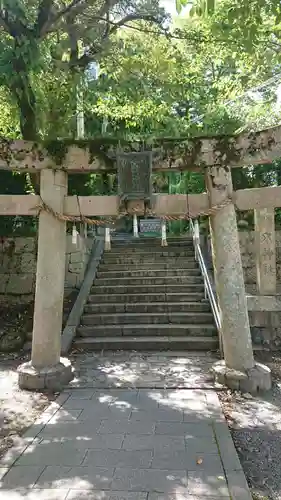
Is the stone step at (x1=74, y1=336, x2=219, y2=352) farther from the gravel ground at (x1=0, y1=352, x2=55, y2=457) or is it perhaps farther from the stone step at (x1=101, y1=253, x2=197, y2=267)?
the stone step at (x1=101, y1=253, x2=197, y2=267)

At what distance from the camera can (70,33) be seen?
648cm

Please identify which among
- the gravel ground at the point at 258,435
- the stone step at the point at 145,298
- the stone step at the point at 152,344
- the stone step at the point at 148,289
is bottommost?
the gravel ground at the point at 258,435

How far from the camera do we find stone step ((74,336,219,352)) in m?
7.61

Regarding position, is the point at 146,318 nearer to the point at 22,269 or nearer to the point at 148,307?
the point at 148,307

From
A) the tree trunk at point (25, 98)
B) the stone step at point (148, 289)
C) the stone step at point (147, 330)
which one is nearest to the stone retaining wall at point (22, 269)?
the stone step at point (148, 289)

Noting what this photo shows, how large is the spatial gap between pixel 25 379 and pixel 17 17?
4787 mm

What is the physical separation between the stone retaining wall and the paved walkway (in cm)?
464

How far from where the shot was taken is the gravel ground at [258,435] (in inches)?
134

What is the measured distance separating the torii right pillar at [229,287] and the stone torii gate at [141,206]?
0.5 inches

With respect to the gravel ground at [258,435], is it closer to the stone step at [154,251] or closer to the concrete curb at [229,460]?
the concrete curb at [229,460]

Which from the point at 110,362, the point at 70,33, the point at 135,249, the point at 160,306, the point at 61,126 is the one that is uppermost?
the point at 70,33

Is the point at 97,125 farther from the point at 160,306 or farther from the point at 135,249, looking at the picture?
the point at 160,306

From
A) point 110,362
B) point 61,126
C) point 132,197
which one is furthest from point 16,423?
point 61,126

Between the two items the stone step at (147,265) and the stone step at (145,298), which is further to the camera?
the stone step at (147,265)
